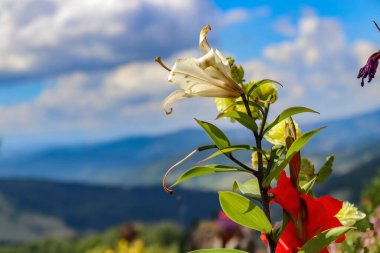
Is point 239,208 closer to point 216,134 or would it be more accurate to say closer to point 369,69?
point 216,134

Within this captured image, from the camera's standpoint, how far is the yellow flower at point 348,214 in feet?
5.14

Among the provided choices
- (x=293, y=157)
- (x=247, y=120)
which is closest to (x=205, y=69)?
(x=247, y=120)

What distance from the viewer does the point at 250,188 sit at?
149 centimetres

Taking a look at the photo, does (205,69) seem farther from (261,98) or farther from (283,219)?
(283,219)

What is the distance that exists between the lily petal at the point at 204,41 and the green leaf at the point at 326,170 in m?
0.51

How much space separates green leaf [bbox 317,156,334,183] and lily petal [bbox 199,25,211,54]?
512 mm

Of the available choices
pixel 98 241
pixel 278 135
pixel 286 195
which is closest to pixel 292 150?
pixel 286 195

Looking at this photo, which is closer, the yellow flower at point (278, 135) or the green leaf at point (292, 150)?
the green leaf at point (292, 150)

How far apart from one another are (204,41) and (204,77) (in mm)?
81

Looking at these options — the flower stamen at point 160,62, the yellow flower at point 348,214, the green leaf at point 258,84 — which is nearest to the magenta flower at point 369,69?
the green leaf at point 258,84

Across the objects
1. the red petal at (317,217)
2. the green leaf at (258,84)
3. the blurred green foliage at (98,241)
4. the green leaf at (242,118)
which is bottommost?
the red petal at (317,217)

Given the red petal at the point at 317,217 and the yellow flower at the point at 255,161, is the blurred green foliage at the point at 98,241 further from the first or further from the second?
the red petal at the point at 317,217

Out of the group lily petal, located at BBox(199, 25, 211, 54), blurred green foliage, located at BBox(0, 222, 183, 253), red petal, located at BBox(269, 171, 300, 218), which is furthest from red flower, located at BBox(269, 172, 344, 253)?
blurred green foliage, located at BBox(0, 222, 183, 253)

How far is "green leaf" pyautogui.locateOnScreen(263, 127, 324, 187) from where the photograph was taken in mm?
1309
